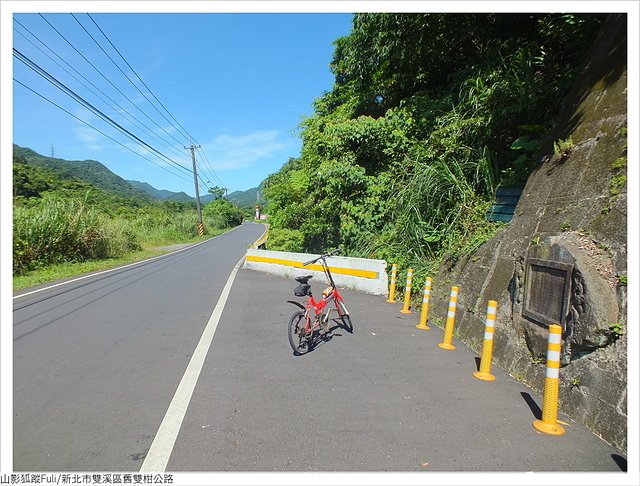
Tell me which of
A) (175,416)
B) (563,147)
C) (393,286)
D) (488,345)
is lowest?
(175,416)

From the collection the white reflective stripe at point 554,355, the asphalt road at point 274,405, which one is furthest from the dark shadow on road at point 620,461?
the white reflective stripe at point 554,355

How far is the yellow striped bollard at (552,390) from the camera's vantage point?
3.01m

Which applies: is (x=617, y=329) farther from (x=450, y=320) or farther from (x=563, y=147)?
(x=563, y=147)

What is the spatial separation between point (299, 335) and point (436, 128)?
21.4 feet

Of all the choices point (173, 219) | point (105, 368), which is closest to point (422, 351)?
point (105, 368)

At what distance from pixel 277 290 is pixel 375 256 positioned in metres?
2.87

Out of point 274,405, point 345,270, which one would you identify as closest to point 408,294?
point 345,270

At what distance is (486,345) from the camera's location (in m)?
4.01

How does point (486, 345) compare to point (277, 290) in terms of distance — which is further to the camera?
point (277, 290)

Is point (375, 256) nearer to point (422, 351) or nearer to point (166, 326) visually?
point (422, 351)

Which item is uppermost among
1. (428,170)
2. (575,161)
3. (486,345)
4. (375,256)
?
(428,170)

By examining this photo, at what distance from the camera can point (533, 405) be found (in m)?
3.39

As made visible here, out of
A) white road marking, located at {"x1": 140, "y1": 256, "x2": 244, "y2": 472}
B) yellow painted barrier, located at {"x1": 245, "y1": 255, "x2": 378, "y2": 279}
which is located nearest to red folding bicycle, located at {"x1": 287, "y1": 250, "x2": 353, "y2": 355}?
white road marking, located at {"x1": 140, "y1": 256, "x2": 244, "y2": 472}

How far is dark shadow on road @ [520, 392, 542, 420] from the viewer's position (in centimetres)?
323
